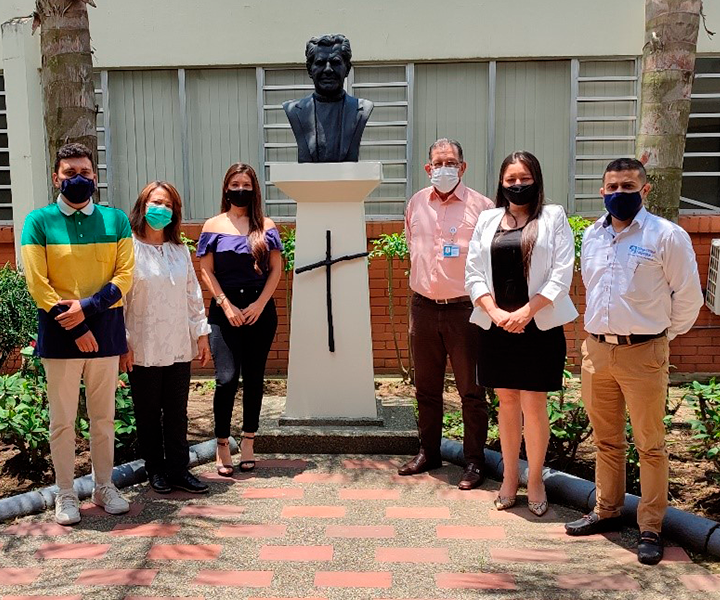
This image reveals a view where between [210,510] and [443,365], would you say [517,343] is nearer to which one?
[443,365]

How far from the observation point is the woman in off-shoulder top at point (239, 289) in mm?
4762

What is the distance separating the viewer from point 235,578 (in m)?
3.47

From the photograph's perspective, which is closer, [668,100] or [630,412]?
[630,412]

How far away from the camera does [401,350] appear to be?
8.15m

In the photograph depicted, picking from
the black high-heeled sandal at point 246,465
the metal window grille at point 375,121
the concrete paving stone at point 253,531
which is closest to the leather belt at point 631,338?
the concrete paving stone at point 253,531

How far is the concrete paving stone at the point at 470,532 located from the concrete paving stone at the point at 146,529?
4.58ft

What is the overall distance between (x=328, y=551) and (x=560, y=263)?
74.0 inches

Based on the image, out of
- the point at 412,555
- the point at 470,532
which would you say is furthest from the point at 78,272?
the point at 470,532

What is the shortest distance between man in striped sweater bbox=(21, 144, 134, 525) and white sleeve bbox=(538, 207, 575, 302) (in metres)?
2.25

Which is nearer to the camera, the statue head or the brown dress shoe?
the brown dress shoe

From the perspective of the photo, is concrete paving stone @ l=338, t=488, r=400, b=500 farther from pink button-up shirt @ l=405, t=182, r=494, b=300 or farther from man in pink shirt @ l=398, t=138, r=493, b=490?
pink button-up shirt @ l=405, t=182, r=494, b=300

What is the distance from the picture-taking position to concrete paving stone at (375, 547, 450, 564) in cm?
365

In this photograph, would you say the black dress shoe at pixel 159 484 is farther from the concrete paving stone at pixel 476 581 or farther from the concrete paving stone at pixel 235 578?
the concrete paving stone at pixel 476 581

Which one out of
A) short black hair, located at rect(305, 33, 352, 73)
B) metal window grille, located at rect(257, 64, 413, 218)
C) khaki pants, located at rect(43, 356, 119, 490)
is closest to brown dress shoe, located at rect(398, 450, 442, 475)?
khaki pants, located at rect(43, 356, 119, 490)
